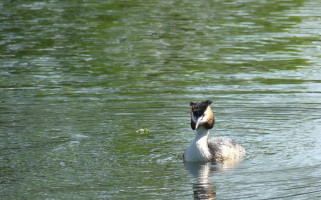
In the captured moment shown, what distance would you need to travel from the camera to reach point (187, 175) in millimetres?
13039

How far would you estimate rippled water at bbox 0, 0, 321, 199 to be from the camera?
12.6 meters

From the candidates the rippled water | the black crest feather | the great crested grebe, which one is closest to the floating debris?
the rippled water

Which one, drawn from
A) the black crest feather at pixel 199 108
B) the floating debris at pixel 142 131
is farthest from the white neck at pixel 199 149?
the floating debris at pixel 142 131

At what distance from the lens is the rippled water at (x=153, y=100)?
12648 millimetres

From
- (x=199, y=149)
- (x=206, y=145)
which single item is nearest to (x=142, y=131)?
(x=206, y=145)

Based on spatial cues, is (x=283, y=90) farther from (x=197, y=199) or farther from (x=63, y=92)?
(x=197, y=199)

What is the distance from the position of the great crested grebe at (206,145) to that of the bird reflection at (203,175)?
12cm

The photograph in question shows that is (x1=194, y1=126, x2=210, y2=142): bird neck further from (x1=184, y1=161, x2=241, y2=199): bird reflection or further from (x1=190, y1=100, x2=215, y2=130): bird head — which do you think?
(x1=184, y1=161, x2=241, y2=199): bird reflection

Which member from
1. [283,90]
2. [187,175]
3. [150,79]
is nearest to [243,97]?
[283,90]

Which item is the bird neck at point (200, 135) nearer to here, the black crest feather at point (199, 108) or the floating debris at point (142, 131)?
the black crest feather at point (199, 108)

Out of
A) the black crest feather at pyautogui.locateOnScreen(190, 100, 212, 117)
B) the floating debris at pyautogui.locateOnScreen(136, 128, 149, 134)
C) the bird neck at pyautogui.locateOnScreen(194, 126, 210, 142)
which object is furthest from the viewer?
the floating debris at pyautogui.locateOnScreen(136, 128, 149, 134)

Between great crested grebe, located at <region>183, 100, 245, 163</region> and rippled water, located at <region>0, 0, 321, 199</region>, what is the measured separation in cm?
21

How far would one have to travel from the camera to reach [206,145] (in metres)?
14.1

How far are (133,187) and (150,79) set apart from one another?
8743 mm
